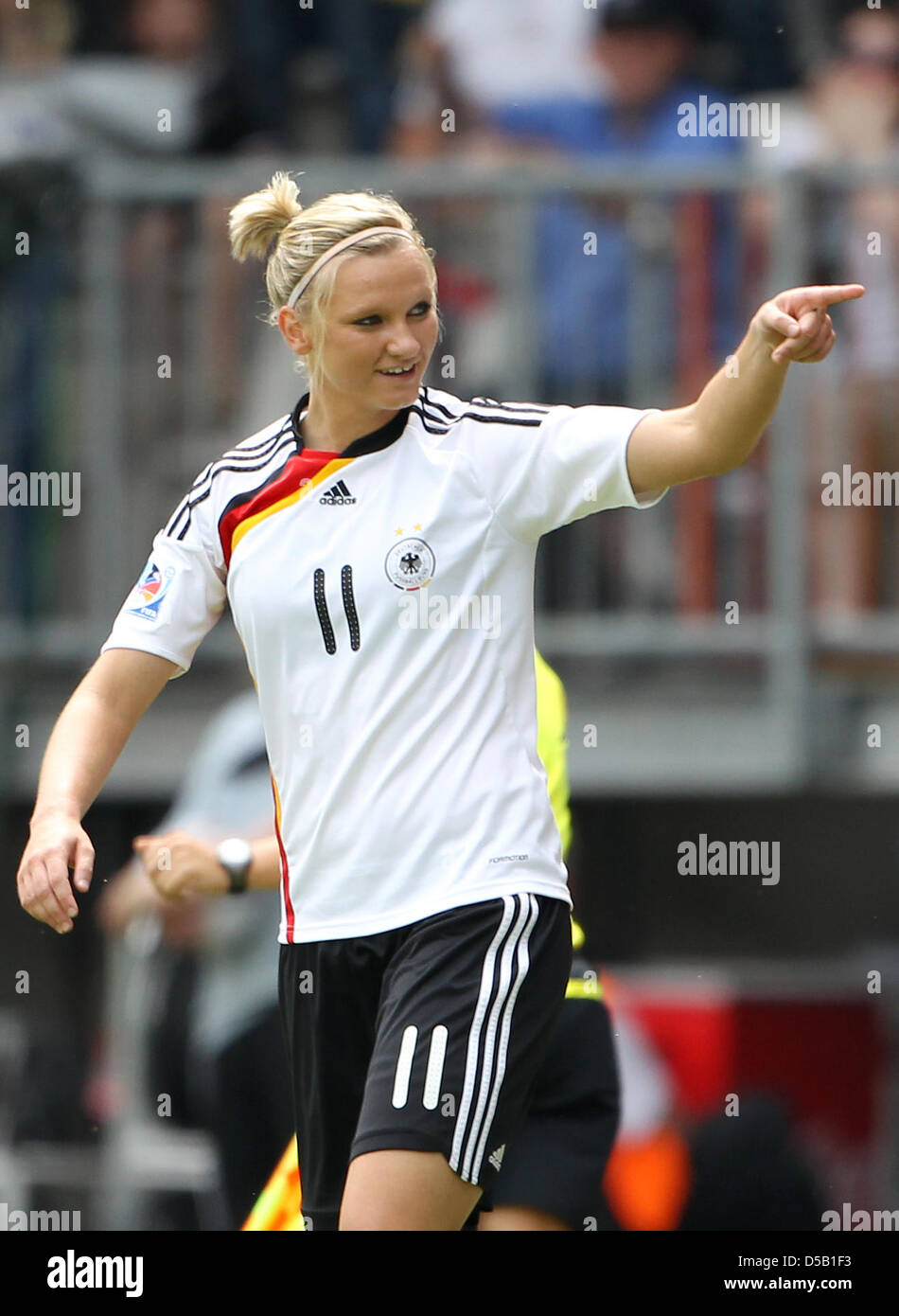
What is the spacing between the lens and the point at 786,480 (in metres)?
7.34

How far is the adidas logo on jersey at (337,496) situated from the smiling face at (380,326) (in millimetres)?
143

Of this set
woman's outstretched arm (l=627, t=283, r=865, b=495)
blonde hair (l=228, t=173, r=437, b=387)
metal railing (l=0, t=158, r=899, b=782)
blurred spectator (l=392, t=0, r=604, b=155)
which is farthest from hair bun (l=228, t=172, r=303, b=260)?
blurred spectator (l=392, t=0, r=604, b=155)

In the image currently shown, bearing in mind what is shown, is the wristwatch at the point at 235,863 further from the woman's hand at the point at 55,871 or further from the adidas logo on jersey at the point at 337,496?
the adidas logo on jersey at the point at 337,496

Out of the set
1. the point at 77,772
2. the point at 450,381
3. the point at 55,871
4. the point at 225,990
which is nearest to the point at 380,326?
the point at 77,772

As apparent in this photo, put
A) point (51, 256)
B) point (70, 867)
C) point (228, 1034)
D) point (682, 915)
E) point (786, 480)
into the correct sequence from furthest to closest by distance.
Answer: point (682, 915)
point (51, 256)
point (786, 480)
point (228, 1034)
point (70, 867)

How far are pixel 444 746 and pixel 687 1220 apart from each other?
11.8 ft

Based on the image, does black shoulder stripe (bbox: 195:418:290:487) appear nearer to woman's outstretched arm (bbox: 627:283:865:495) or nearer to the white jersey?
the white jersey

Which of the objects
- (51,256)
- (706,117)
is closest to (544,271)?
(706,117)

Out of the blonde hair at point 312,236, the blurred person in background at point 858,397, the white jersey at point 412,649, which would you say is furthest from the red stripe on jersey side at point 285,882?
the blurred person in background at point 858,397

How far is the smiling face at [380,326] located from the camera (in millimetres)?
3697

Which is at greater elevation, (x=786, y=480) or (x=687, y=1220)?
(x=786, y=480)

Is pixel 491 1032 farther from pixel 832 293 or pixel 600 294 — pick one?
pixel 600 294

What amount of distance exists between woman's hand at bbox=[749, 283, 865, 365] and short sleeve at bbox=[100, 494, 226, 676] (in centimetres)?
105

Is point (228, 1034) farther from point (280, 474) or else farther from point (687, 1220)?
point (280, 474)
